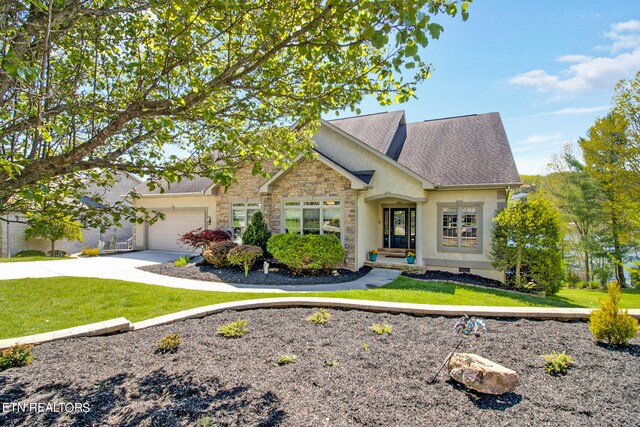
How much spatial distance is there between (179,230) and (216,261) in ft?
22.4

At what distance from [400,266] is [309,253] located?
3825mm

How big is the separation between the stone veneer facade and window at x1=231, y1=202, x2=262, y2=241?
20 centimetres

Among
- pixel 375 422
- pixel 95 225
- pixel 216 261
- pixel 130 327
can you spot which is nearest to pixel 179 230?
pixel 216 261

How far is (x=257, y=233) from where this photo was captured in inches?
492

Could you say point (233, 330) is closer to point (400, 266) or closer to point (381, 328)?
point (381, 328)

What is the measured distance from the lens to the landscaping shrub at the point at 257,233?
12422 millimetres

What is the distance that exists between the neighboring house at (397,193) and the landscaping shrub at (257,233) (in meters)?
0.53

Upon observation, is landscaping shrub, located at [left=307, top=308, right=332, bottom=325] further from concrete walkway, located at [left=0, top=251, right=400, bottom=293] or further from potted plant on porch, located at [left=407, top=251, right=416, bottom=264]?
potted plant on porch, located at [left=407, top=251, right=416, bottom=264]

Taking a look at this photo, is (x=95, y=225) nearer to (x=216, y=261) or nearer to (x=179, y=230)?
(x=216, y=261)

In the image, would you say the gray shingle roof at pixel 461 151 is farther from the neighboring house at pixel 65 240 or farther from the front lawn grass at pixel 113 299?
the neighboring house at pixel 65 240

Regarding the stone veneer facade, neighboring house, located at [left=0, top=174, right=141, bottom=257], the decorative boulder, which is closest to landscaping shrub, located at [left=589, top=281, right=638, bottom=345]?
the decorative boulder

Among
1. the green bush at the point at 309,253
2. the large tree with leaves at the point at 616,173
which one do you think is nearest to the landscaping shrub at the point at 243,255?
the green bush at the point at 309,253

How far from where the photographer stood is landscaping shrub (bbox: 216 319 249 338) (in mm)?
4462

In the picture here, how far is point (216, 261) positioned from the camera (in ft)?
38.0
